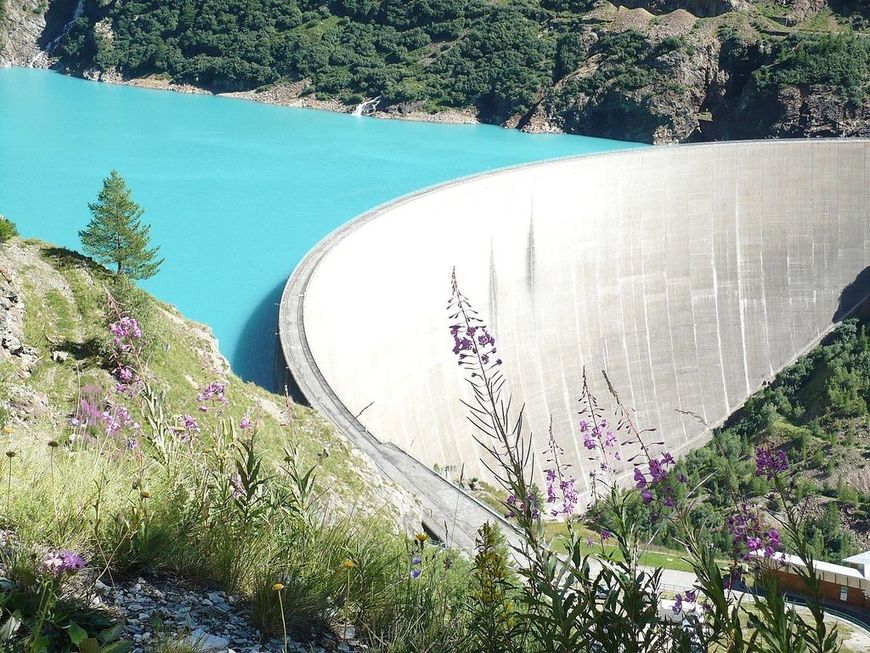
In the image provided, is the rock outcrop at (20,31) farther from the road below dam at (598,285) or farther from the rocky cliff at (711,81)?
the road below dam at (598,285)

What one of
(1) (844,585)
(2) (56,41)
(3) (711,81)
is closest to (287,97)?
(2) (56,41)

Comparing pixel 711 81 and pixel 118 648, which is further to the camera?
pixel 711 81

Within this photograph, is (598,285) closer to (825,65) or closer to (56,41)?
(825,65)

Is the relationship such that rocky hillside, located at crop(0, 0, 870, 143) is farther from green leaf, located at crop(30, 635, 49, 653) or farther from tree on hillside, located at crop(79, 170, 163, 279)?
green leaf, located at crop(30, 635, 49, 653)

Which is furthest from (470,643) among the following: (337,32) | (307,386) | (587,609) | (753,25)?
(337,32)

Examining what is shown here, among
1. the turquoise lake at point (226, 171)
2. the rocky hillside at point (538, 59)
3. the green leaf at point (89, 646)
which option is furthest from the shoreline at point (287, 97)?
the green leaf at point (89, 646)

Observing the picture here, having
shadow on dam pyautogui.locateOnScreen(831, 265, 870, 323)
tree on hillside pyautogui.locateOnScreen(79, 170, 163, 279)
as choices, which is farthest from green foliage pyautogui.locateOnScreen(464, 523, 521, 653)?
shadow on dam pyautogui.locateOnScreen(831, 265, 870, 323)
